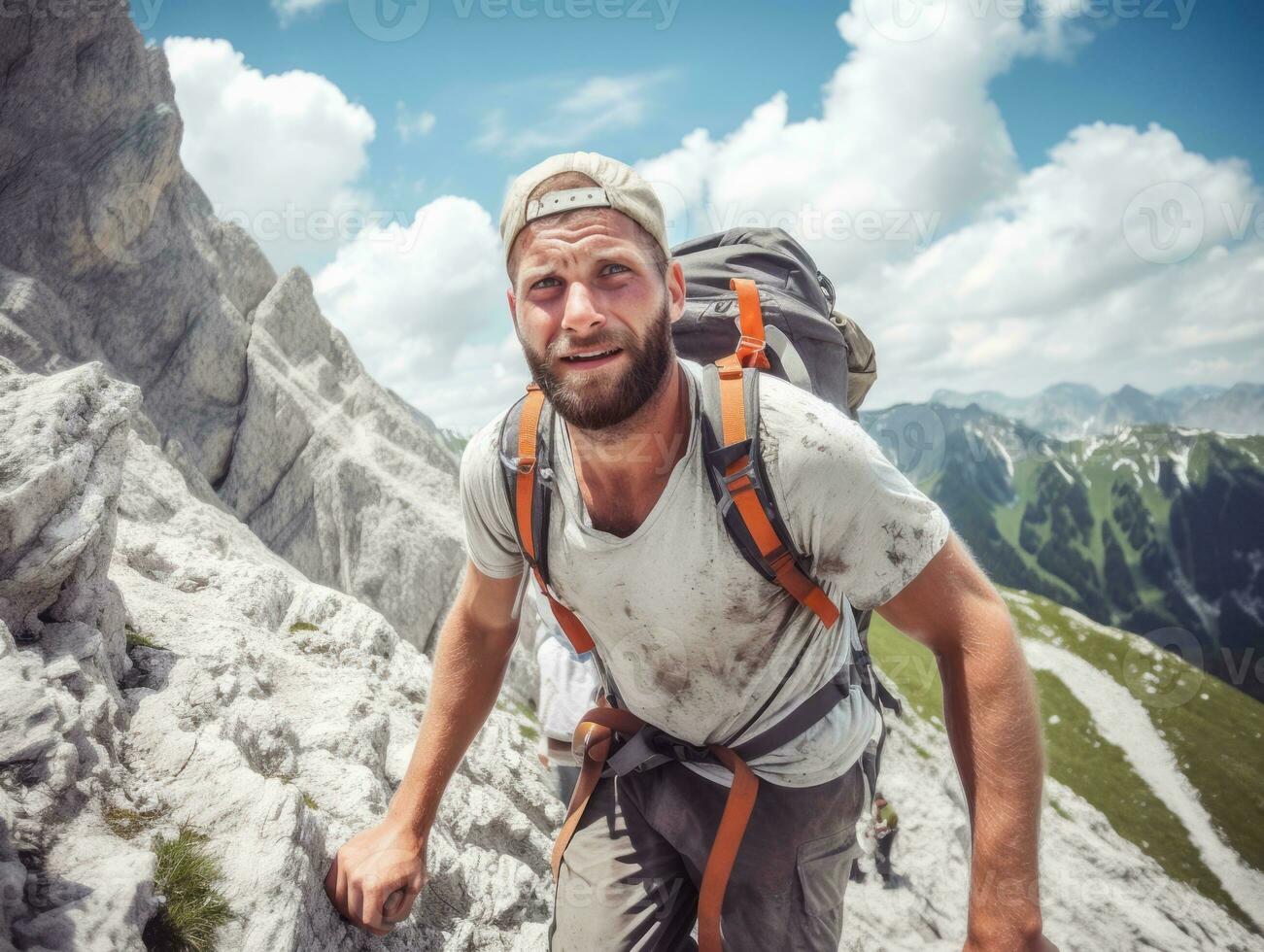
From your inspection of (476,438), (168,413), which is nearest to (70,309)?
(168,413)

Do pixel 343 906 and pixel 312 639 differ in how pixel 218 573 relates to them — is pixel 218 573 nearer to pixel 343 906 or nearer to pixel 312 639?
pixel 312 639

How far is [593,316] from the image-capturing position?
162 inches

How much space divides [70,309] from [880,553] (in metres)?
37.5

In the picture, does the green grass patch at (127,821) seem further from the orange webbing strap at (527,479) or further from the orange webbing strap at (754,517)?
the orange webbing strap at (754,517)

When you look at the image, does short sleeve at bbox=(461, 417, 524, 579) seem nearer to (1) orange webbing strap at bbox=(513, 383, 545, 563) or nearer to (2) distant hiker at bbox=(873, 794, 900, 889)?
(1) orange webbing strap at bbox=(513, 383, 545, 563)

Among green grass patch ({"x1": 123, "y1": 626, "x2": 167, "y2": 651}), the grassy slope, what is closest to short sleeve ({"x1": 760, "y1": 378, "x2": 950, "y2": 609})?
green grass patch ({"x1": 123, "y1": 626, "x2": 167, "y2": 651})

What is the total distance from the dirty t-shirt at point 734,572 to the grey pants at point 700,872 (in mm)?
286

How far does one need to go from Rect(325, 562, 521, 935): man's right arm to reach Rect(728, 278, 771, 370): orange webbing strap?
8.02 ft

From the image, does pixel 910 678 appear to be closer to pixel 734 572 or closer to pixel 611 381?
pixel 734 572

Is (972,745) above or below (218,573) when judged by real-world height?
above

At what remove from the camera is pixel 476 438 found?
4777 millimetres

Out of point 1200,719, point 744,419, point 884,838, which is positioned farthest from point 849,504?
point 1200,719

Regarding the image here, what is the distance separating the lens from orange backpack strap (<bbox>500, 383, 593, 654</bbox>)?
14.4 ft

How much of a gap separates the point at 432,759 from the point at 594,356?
10.7 feet
